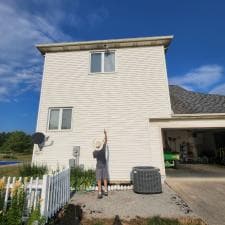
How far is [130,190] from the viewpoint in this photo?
7.29 metres

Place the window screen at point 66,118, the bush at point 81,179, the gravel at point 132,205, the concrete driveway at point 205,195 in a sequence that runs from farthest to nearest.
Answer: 1. the window screen at point 66,118
2. the bush at point 81,179
3. the gravel at point 132,205
4. the concrete driveway at point 205,195

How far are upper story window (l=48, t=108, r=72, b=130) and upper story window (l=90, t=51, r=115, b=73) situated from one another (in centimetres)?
271

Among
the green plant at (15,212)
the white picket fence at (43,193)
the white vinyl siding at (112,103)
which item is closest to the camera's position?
the green plant at (15,212)

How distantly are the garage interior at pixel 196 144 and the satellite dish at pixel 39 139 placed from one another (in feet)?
33.1

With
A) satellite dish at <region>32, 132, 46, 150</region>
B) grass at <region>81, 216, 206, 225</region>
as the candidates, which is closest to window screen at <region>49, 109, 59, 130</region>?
satellite dish at <region>32, 132, 46, 150</region>

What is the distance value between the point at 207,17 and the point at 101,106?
7493 mm

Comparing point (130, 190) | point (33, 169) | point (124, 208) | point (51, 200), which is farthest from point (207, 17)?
point (33, 169)

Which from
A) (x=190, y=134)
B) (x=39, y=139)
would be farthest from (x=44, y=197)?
→ (x=190, y=134)

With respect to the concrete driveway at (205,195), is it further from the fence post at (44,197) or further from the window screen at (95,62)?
the window screen at (95,62)

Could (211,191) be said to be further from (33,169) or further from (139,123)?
(33,169)

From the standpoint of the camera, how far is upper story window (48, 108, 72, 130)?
938 centimetres

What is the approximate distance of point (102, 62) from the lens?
1012cm

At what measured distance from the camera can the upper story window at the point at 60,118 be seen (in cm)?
938

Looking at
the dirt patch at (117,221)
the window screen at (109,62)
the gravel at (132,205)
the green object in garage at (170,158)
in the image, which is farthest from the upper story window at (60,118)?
the green object in garage at (170,158)
